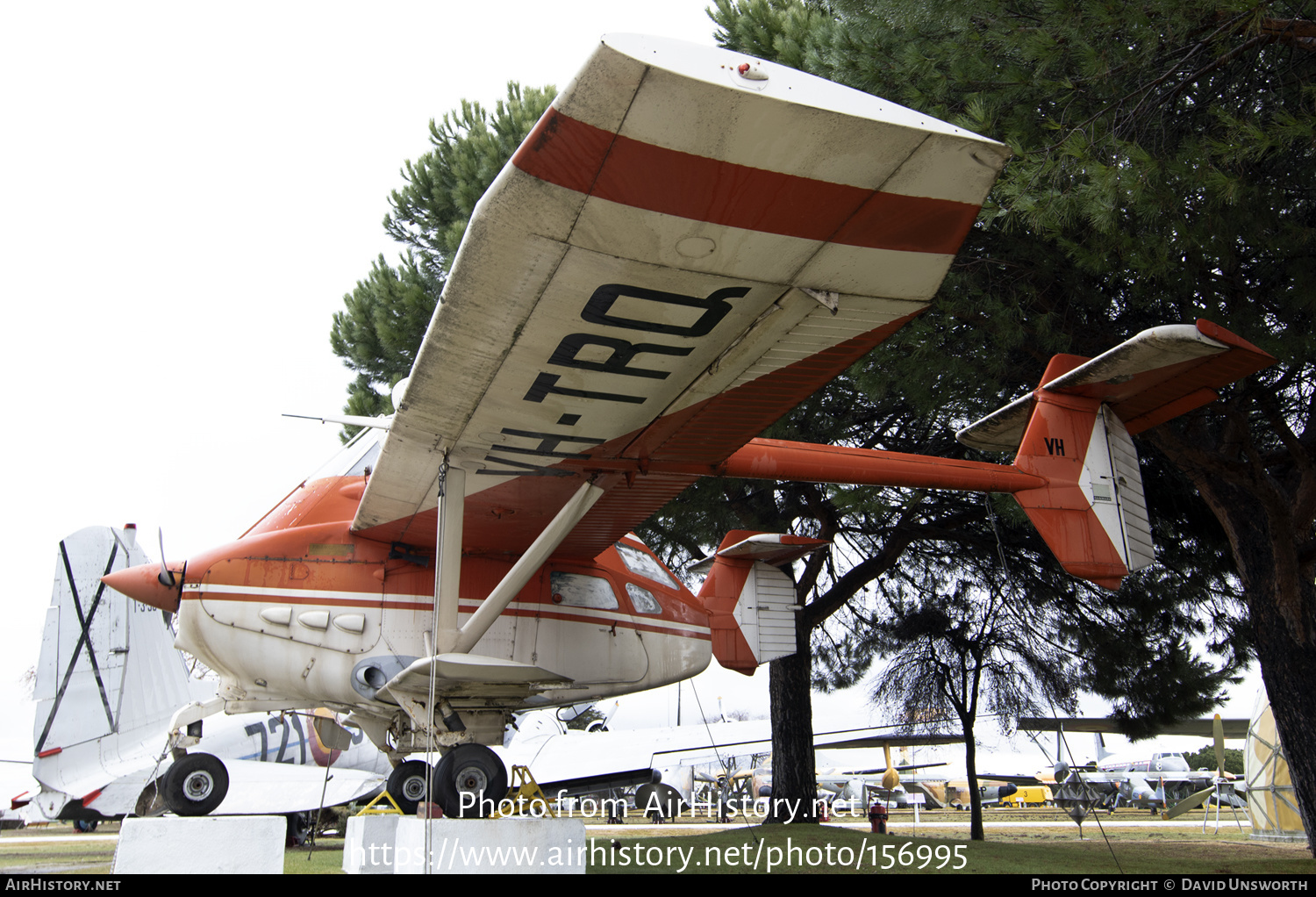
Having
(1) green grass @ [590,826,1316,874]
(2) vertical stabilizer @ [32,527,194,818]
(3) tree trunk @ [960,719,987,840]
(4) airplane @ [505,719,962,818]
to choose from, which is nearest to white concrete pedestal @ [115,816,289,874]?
(1) green grass @ [590,826,1316,874]

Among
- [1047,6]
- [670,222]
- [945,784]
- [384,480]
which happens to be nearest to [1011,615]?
[1047,6]

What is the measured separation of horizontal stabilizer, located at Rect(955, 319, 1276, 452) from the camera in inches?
232

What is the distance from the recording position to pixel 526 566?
539 cm

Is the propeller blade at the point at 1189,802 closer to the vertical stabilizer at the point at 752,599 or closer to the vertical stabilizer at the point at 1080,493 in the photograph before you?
the vertical stabilizer at the point at 752,599

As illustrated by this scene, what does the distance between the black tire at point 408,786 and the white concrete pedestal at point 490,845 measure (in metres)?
2.28

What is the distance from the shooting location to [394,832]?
173 inches

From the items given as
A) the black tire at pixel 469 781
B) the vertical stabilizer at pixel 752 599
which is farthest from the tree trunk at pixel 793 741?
the black tire at pixel 469 781

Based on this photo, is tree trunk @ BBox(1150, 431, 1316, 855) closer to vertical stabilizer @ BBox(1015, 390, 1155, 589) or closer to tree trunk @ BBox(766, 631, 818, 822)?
vertical stabilizer @ BBox(1015, 390, 1155, 589)

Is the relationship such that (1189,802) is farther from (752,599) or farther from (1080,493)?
(1080,493)

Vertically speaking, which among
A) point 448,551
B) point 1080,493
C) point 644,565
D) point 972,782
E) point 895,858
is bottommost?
point 972,782

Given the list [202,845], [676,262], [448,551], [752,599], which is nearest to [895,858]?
[752,599]

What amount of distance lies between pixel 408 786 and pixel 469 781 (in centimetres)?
148

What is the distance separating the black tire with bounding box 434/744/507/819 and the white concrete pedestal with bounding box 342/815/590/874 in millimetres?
915

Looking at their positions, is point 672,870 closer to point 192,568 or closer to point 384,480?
point 384,480
